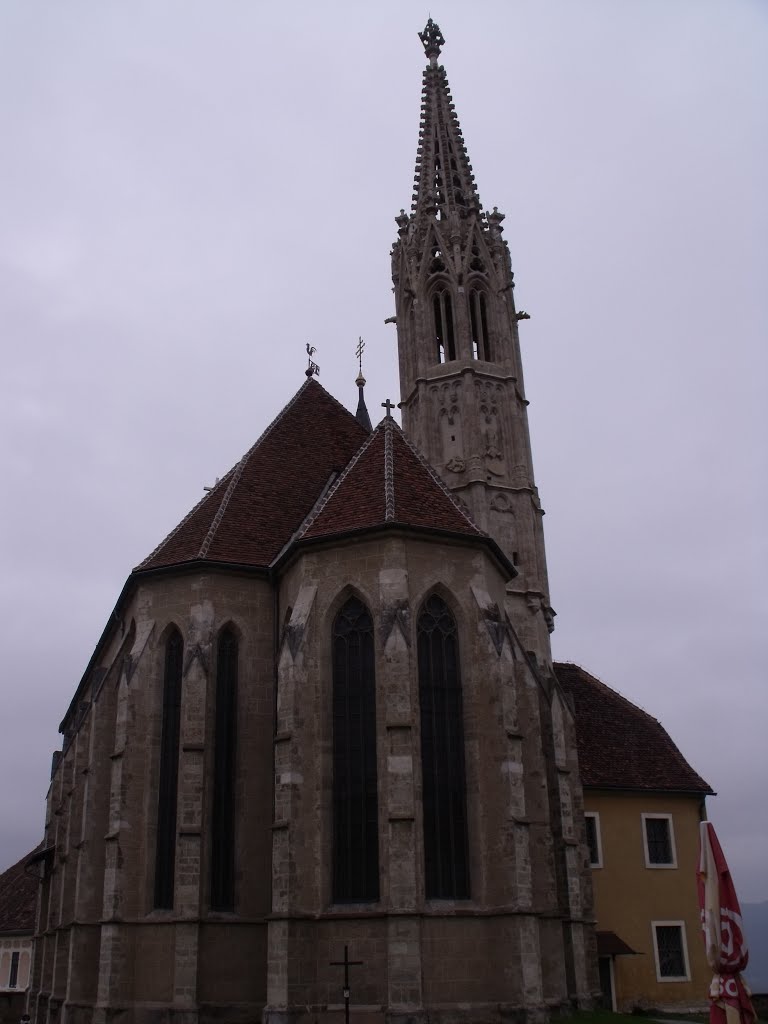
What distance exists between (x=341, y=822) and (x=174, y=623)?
627 centimetres

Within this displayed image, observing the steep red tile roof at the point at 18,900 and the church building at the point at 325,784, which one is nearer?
the church building at the point at 325,784

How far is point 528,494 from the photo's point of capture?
2853 cm

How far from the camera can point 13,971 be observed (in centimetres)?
4112

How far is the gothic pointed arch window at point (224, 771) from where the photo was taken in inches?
793

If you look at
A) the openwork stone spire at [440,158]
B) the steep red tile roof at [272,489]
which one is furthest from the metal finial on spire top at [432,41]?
the steep red tile roof at [272,489]

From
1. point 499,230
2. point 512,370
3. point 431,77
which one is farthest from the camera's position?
point 431,77

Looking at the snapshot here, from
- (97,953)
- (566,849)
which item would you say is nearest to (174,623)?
(97,953)

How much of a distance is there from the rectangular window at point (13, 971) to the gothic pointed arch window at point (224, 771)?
87.8 feet

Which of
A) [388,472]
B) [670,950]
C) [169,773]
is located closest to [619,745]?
[670,950]

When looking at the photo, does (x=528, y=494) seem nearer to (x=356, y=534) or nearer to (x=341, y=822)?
(x=356, y=534)

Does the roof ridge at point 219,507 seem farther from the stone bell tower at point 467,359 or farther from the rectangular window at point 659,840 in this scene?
the rectangular window at point 659,840

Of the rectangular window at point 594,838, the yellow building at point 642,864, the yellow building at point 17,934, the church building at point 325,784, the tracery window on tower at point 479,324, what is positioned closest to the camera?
the church building at point 325,784

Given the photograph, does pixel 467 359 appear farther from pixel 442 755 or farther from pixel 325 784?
pixel 325 784

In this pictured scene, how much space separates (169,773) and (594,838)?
1295 centimetres
